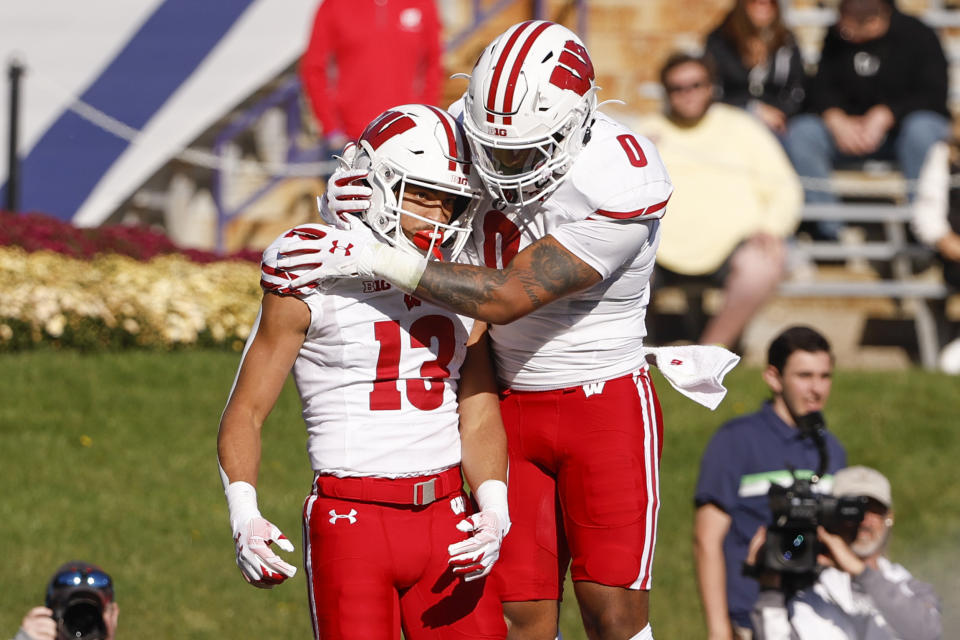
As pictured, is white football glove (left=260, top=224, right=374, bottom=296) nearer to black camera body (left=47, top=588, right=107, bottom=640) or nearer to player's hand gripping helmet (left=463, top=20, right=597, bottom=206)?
player's hand gripping helmet (left=463, top=20, right=597, bottom=206)

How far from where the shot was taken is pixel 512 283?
4750 millimetres

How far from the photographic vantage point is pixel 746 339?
11.3 metres

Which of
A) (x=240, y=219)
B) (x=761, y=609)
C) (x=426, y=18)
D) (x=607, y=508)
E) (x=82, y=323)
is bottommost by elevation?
(x=761, y=609)

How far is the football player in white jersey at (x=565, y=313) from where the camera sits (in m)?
4.71

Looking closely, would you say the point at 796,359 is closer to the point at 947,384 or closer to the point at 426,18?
the point at 947,384

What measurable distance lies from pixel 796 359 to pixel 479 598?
2360mm

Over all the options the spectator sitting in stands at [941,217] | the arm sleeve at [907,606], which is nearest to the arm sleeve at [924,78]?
the spectator sitting in stands at [941,217]

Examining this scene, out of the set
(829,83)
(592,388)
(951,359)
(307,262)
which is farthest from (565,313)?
(829,83)

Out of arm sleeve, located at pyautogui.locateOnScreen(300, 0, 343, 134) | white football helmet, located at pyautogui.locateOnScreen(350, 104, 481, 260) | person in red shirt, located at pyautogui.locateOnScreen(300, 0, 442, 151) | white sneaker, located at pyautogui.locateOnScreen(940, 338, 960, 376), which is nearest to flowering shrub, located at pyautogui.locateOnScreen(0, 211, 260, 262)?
arm sleeve, located at pyautogui.locateOnScreen(300, 0, 343, 134)

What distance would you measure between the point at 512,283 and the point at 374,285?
44 centimetres

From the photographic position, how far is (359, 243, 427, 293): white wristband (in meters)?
4.37

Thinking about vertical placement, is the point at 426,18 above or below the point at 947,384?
above

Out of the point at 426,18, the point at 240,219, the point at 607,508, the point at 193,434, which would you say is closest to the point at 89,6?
the point at 240,219

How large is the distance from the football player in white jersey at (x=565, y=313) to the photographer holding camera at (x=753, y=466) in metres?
1.27
